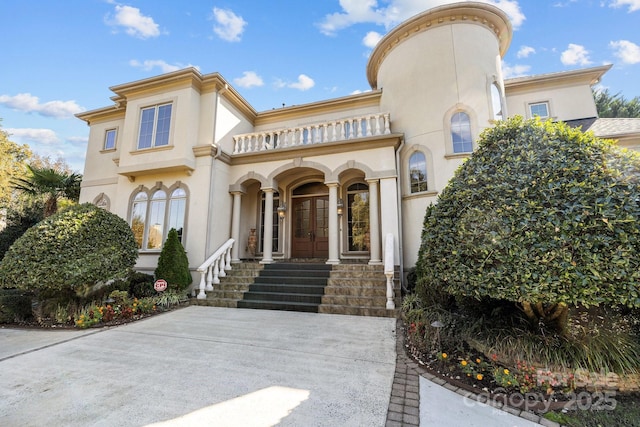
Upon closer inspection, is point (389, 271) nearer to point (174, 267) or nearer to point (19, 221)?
point (174, 267)

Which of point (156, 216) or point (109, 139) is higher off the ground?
point (109, 139)

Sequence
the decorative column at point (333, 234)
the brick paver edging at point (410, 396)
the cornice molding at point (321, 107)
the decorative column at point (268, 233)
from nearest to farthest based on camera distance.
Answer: the brick paver edging at point (410, 396), the decorative column at point (333, 234), the decorative column at point (268, 233), the cornice molding at point (321, 107)

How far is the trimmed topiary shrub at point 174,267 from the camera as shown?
25.1ft

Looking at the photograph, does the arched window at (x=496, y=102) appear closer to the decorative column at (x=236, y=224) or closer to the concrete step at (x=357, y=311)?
the concrete step at (x=357, y=311)

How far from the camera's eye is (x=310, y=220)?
10.6 metres

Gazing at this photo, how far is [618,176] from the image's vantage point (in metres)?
2.93

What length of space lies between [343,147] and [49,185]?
11978mm

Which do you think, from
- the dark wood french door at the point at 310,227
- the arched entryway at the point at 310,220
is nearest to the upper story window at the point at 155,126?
the arched entryway at the point at 310,220

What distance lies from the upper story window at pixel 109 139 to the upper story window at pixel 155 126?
9.73 feet

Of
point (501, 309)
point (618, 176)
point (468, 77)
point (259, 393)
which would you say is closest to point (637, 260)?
point (618, 176)

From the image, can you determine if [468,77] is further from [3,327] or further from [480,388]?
[3,327]

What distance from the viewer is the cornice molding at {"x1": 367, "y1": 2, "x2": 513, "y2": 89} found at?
346 inches

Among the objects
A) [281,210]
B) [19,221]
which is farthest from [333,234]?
[19,221]

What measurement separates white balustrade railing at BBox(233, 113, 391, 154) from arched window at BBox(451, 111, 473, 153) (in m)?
→ 2.04
